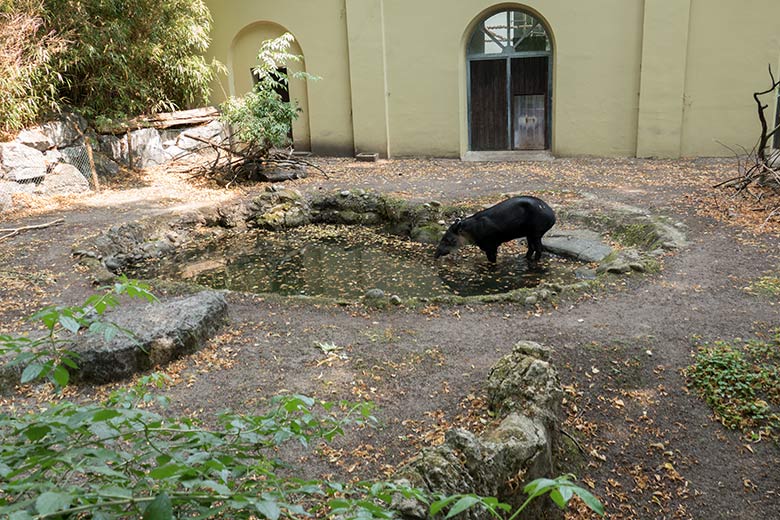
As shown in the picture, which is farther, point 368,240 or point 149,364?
point 368,240

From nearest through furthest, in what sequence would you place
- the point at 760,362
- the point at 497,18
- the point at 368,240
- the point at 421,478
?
1. the point at 421,478
2. the point at 760,362
3. the point at 368,240
4. the point at 497,18

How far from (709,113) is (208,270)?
30.2 feet

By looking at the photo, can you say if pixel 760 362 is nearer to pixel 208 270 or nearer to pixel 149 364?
pixel 149 364

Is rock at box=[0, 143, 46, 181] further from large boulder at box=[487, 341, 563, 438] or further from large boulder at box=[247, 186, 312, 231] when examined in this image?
large boulder at box=[487, 341, 563, 438]

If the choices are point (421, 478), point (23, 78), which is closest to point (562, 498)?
point (421, 478)

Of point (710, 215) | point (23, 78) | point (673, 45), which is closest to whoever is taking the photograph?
point (710, 215)

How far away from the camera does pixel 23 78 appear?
397 inches

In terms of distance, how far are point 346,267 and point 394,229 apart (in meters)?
1.61

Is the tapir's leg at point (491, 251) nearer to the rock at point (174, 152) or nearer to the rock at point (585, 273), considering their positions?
the rock at point (585, 273)

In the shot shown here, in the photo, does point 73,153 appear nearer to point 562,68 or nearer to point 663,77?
point 562,68

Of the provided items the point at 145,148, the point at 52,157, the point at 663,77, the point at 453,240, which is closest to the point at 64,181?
the point at 52,157

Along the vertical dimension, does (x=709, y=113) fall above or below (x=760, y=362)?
above

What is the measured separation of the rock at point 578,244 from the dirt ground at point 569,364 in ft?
3.18

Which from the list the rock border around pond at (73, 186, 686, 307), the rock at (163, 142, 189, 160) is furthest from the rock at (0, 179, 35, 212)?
the rock at (163, 142, 189, 160)
